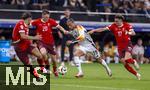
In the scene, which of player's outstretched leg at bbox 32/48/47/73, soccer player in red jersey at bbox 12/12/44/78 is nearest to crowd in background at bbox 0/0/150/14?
player's outstretched leg at bbox 32/48/47/73

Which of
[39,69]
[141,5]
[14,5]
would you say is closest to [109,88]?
[39,69]

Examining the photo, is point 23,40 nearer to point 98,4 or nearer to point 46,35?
point 46,35

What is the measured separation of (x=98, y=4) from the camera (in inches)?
1422

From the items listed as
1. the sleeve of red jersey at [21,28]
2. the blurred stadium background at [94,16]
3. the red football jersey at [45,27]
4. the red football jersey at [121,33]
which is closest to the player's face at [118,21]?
the red football jersey at [121,33]

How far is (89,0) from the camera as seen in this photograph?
3584cm

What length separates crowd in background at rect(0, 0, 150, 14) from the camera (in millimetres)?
34062

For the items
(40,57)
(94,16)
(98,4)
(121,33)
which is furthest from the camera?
(98,4)

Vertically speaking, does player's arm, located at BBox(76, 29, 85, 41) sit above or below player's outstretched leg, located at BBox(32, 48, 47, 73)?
above

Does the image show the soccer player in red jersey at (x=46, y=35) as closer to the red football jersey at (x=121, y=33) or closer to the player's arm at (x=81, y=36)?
the player's arm at (x=81, y=36)

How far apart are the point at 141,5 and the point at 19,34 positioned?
18.3 metres

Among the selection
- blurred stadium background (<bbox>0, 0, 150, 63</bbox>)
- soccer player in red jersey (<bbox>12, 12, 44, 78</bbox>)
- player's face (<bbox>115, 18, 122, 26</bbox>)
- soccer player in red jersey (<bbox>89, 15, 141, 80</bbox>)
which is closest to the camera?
soccer player in red jersey (<bbox>12, 12, 44, 78</bbox>)

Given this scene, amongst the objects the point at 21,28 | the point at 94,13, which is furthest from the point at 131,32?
the point at 94,13

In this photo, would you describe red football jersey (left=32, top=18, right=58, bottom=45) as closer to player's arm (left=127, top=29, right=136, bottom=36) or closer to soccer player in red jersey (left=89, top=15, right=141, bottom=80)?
soccer player in red jersey (left=89, top=15, right=141, bottom=80)

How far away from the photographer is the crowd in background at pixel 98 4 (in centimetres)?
3406
